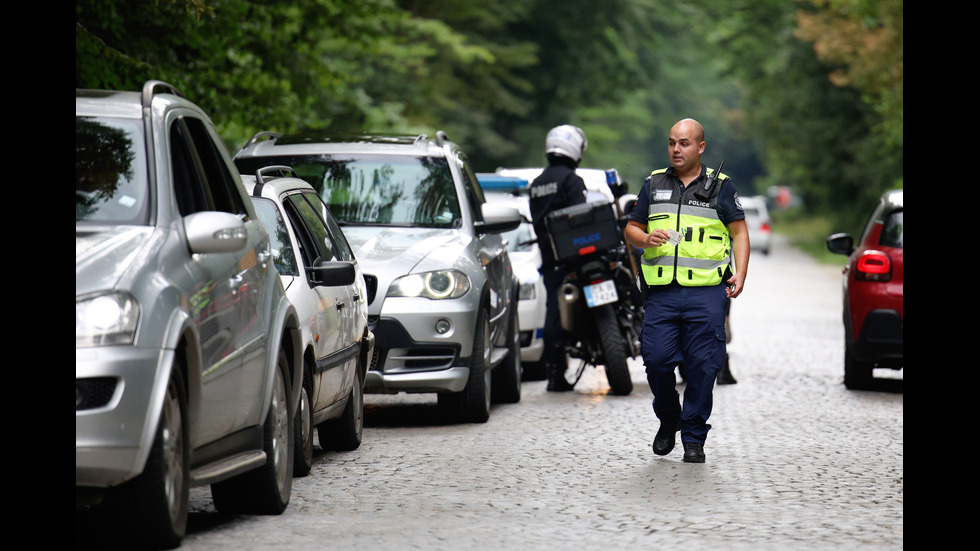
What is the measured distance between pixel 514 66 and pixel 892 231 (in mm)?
26169

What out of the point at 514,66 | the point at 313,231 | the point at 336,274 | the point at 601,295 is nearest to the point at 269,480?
the point at 336,274

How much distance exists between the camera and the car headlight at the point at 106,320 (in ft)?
16.6

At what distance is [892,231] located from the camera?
494 inches

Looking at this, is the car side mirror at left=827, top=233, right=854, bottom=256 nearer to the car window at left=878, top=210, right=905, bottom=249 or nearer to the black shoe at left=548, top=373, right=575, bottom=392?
the car window at left=878, top=210, right=905, bottom=249

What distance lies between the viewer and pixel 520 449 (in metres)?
9.13

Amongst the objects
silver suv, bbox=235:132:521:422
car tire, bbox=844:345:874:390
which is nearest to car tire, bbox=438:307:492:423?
silver suv, bbox=235:132:521:422

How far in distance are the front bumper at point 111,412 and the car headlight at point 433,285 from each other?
502 centimetres

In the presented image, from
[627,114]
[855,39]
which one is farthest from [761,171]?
[855,39]

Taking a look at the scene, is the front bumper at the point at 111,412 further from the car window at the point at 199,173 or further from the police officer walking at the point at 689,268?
the police officer walking at the point at 689,268

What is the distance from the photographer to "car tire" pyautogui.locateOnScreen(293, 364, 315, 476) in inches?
300

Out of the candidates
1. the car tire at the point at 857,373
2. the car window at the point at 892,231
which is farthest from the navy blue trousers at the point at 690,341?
the car tire at the point at 857,373

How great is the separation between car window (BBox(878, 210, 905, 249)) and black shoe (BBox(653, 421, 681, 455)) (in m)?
4.37

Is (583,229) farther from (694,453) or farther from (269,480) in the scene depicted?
(269,480)
